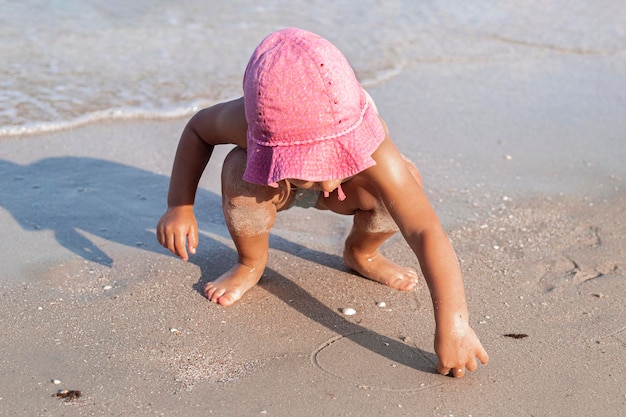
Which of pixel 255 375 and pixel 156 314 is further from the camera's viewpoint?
pixel 156 314

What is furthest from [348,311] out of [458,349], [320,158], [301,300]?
[320,158]

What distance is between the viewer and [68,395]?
220cm

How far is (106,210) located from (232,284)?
86 centimetres

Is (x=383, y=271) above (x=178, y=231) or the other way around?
the other way around

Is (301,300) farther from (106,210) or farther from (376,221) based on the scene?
(106,210)

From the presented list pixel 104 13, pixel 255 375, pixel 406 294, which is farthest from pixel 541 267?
pixel 104 13

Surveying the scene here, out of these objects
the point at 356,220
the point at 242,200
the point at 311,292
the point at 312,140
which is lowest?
the point at 311,292

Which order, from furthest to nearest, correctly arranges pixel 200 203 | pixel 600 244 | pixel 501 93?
pixel 501 93
pixel 200 203
pixel 600 244

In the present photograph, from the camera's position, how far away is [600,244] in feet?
10.2

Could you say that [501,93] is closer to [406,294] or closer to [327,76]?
[406,294]

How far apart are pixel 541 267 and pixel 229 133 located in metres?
1.23

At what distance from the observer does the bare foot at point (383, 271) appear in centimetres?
285

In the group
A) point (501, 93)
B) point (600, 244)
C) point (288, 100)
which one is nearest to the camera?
point (288, 100)

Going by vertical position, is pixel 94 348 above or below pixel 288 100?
below
